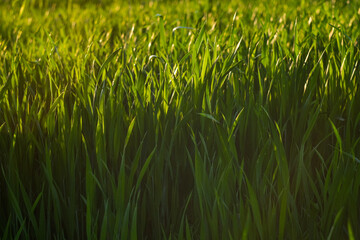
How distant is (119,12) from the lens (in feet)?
10.9

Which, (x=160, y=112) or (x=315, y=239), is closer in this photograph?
(x=315, y=239)

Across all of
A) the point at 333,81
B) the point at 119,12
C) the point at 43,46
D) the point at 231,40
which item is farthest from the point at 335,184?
the point at 119,12

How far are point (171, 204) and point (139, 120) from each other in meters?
0.22

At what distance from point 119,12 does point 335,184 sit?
103 inches

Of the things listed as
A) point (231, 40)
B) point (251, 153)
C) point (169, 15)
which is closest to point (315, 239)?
point (251, 153)

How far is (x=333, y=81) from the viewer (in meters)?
1.31

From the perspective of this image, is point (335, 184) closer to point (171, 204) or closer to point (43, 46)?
point (171, 204)

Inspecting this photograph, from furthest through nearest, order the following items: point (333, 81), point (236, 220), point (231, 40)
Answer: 1. point (231, 40)
2. point (333, 81)
3. point (236, 220)

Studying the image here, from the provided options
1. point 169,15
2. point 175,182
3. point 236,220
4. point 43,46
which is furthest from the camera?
point 169,15

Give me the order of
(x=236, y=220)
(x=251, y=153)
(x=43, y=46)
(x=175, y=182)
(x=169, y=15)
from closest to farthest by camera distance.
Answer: (x=236, y=220), (x=175, y=182), (x=251, y=153), (x=43, y=46), (x=169, y=15)

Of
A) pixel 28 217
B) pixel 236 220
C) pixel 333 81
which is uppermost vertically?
pixel 333 81

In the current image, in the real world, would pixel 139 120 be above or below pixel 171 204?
above

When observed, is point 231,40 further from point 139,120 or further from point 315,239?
point 315,239

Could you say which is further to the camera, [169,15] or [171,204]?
[169,15]
